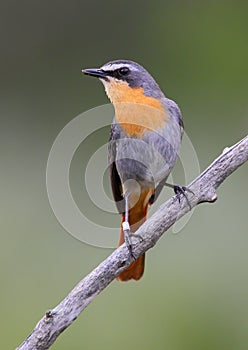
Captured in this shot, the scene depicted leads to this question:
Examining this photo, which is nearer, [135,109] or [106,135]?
[135,109]

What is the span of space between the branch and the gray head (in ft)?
1.43

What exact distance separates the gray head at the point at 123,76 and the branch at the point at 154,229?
0.43 meters

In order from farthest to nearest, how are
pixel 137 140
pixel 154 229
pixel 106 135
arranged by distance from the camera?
pixel 106 135 → pixel 137 140 → pixel 154 229

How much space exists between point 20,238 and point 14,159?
1.46ft

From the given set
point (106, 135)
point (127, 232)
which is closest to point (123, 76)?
point (127, 232)

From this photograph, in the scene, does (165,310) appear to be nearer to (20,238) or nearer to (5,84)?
(20,238)

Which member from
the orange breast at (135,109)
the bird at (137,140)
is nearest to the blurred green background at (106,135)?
the bird at (137,140)

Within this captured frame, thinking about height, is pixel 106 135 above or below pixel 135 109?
above

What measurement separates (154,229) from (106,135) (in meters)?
1.81

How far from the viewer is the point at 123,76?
2479mm

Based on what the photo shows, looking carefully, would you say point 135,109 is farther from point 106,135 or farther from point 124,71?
point 106,135

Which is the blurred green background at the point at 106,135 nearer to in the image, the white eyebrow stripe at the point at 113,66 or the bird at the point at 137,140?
the bird at the point at 137,140

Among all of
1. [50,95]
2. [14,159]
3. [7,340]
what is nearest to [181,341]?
Result: [7,340]

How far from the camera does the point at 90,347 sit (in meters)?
3.33
